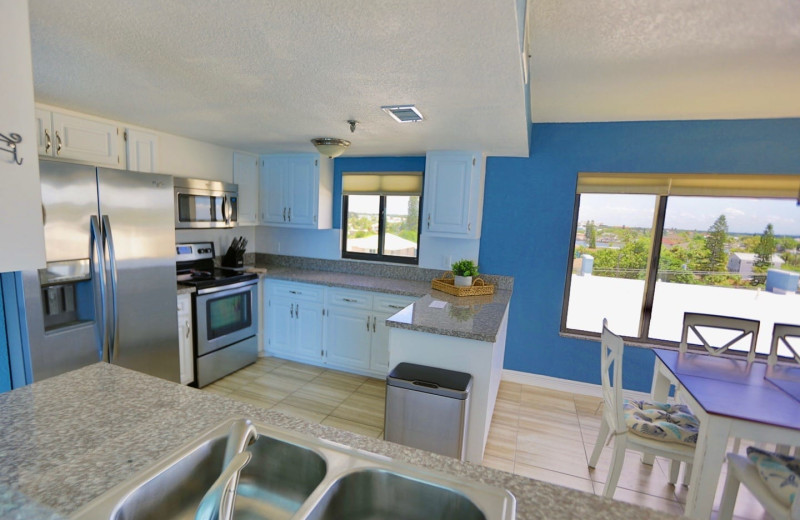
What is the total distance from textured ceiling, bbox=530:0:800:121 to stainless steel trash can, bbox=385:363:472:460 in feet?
6.24

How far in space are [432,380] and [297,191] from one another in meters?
2.61

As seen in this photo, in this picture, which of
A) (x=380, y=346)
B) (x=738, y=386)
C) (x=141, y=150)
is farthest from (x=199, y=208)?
(x=738, y=386)

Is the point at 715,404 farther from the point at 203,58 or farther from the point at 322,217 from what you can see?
the point at 322,217

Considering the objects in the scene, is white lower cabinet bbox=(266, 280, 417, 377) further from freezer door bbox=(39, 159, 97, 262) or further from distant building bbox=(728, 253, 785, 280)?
distant building bbox=(728, 253, 785, 280)

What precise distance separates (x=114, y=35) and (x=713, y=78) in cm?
308

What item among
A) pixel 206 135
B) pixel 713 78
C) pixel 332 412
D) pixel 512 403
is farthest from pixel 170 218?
pixel 713 78

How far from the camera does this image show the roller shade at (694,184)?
2938 millimetres

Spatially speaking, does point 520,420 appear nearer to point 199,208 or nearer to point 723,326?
point 723,326

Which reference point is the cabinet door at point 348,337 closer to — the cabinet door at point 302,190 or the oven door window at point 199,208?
the cabinet door at point 302,190

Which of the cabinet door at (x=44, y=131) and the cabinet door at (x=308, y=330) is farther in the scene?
the cabinet door at (x=308, y=330)

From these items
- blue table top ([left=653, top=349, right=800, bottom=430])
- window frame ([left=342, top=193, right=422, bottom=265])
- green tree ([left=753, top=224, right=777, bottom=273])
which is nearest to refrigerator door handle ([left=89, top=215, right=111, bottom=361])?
window frame ([left=342, top=193, right=422, bottom=265])

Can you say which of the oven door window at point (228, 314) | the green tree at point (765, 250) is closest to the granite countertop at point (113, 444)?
the oven door window at point (228, 314)

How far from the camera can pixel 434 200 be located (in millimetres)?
3494

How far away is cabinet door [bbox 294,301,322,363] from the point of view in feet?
12.1
